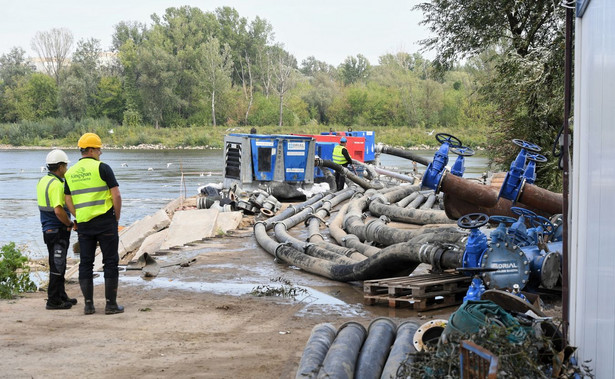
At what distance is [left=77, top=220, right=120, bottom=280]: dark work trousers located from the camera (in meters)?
8.24

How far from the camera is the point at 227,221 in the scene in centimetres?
1717

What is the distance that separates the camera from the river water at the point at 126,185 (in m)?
23.5

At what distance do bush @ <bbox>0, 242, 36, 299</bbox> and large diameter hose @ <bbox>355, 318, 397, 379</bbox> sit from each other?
5.68 m

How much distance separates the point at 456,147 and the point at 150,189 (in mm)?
27591

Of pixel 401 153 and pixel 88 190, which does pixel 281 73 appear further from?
pixel 88 190

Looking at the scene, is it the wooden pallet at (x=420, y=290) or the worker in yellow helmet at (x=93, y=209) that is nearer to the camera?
the worker in yellow helmet at (x=93, y=209)

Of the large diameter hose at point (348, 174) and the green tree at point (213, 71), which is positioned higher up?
the green tree at point (213, 71)

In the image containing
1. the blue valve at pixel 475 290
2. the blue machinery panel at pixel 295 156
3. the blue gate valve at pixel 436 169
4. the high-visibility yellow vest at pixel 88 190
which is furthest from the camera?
the blue machinery panel at pixel 295 156

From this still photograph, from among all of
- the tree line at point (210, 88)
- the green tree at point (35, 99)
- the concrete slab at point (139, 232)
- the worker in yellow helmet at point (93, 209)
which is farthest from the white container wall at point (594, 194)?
the green tree at point (35, 99)

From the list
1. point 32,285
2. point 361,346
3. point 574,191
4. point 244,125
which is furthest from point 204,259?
point 244,125

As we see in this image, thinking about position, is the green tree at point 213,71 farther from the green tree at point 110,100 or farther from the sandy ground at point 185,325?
the sandy ground at point 185,325

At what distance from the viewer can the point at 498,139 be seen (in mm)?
23641

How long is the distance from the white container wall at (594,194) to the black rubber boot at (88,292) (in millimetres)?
5315

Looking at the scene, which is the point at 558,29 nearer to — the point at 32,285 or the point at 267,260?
the point at 267,260
